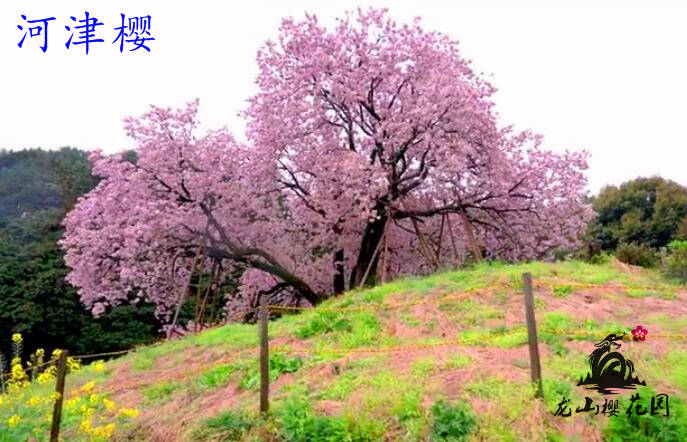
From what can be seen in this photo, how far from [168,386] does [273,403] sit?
106 inches

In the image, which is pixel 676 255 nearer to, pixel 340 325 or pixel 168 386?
pixel 340 325

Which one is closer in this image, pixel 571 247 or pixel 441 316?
pixel 441 316

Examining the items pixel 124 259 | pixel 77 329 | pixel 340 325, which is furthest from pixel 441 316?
pixel 77 329

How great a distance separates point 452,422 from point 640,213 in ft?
126

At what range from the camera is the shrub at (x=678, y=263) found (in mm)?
13891

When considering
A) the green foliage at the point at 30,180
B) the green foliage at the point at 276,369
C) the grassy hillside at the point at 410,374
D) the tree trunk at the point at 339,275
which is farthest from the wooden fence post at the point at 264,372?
the green foliage at the point at 30,180

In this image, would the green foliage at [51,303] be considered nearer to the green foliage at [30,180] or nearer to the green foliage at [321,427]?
the green foliage at [30,180]

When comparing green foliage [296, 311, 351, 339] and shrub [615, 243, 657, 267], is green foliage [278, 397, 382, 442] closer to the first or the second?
green foliage [296, 311, 351, 339]

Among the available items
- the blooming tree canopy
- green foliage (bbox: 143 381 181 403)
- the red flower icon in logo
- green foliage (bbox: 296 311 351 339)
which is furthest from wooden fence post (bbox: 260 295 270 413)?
the blooming tree canopy

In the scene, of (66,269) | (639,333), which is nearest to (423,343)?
(639,333)

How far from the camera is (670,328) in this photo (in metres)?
8.39

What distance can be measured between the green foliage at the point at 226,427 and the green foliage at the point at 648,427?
Answer: 364cm

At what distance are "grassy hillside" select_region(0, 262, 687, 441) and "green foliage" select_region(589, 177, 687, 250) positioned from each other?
30152mm

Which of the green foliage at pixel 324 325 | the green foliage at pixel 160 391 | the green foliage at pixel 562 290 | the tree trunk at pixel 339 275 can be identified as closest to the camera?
the green foliage at pixel 160 391
